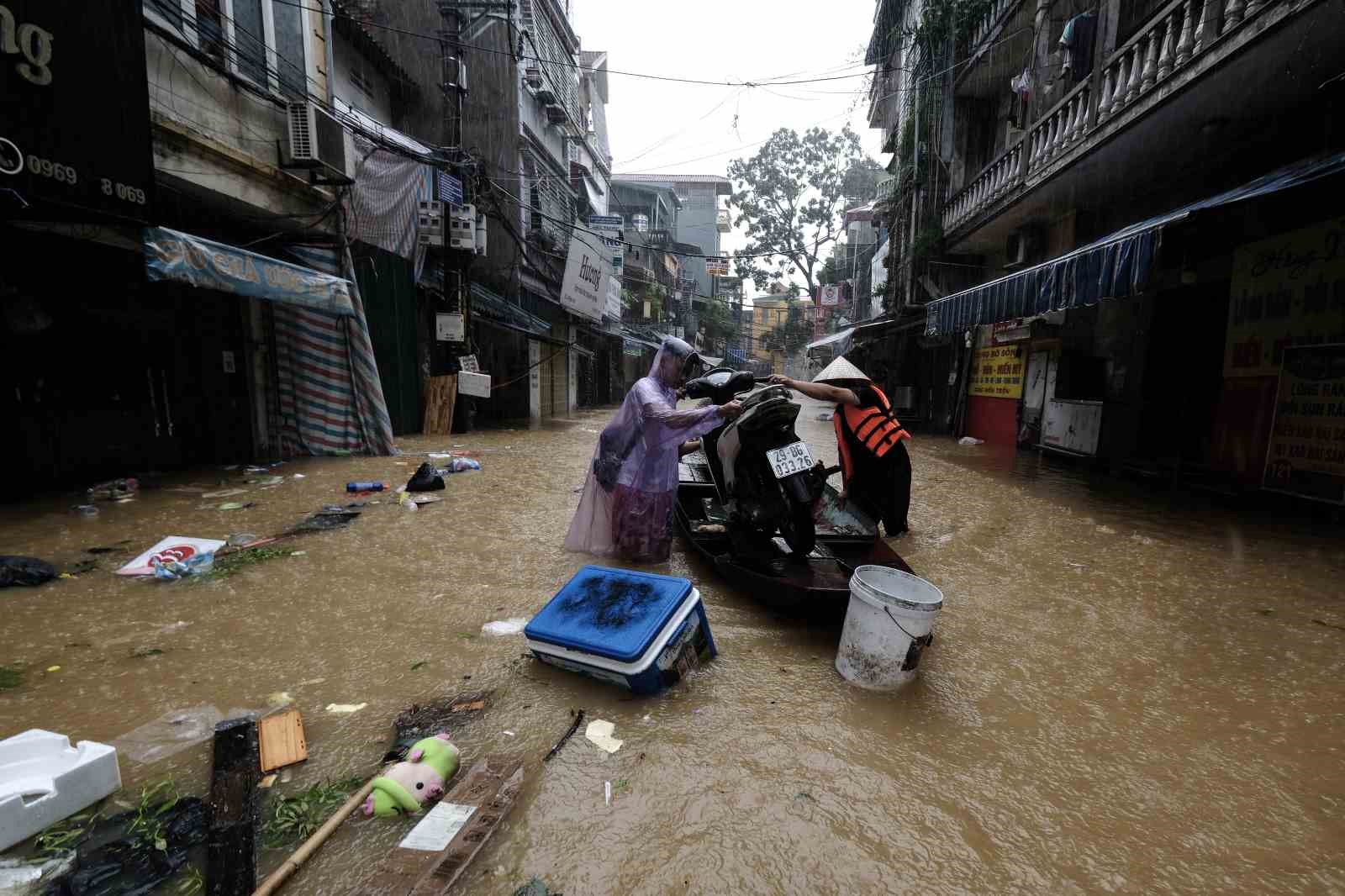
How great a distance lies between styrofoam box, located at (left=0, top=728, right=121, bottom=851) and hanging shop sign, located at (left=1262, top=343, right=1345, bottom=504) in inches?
334

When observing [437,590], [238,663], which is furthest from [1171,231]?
[238,663]

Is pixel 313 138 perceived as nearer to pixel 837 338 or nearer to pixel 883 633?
pixel 883 633

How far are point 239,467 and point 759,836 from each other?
8100mm

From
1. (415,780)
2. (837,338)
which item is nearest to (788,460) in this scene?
(415,780)

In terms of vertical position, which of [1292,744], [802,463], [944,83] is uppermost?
[944,83]

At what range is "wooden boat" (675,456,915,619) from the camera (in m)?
2.71

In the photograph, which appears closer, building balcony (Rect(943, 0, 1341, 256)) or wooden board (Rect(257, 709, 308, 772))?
wooden board (Rect(257, 709, 308, 772))

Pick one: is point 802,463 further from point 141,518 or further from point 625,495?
point 141,518

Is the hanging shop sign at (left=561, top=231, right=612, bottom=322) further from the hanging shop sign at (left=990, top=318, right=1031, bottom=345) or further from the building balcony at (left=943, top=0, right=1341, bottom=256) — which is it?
the hanging shop sign at (left=990, top=318, right=1031, bottom=345)

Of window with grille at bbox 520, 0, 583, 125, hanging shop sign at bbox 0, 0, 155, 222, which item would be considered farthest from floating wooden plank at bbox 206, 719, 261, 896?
window with grille at bbox 520, 0, 583, 125

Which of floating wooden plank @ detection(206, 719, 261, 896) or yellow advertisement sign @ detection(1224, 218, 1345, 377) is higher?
yellow advertisement sign @ detection(1224, 218, 1345, 377)

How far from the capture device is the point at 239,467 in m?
7.26

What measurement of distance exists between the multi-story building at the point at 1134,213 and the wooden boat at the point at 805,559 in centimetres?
403

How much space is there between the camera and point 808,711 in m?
2.26
